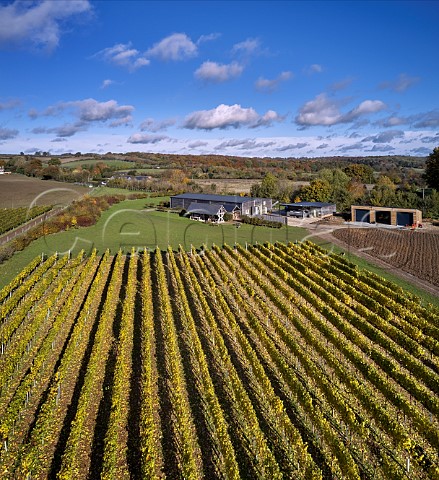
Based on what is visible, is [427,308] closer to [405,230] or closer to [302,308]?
[302,308]

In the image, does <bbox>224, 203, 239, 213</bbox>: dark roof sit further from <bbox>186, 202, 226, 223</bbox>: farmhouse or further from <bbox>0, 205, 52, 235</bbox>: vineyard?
<bbox>0, 205, 52, 235</bbox>: vineyard

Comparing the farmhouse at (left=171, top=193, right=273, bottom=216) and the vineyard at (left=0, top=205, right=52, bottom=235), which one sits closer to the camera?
the vineyard at (left=0, top=205, right=52, bottom=235)

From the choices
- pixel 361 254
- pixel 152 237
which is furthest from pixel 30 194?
pixel 361 254

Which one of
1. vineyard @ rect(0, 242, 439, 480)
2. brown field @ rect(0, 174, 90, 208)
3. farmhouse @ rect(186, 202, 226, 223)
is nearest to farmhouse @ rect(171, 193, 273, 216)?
farmhouse @ rect(186, 202, 226, 223)

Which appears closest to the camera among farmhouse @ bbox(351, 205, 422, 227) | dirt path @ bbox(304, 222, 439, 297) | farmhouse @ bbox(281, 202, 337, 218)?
dirt path @ bbox(304, 222, 439, 297)

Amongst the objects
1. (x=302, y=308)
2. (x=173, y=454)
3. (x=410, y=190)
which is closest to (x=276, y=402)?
(x=173, y=454)

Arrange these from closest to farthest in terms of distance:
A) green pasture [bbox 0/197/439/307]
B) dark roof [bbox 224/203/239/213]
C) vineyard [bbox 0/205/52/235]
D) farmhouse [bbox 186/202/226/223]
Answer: green pasture [bbox 0/197/439/307], vineyard [bbox 0/205/52/235], farmhouse [bbox 186/202/226/223], dark roof [bbox 224/203/239/213]

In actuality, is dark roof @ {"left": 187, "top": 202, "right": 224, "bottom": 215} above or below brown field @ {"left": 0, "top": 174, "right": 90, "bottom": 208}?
below
